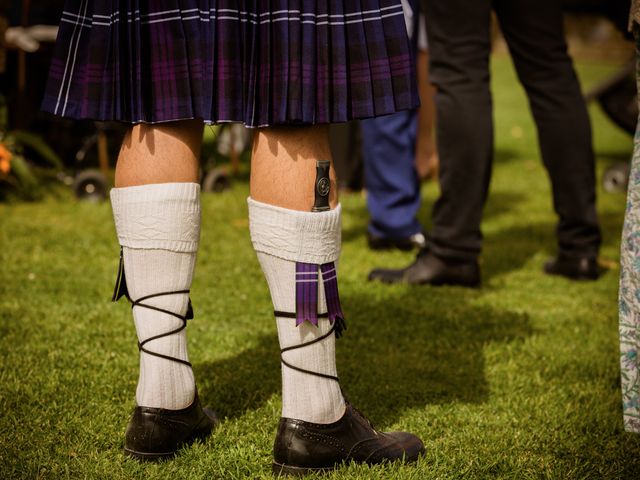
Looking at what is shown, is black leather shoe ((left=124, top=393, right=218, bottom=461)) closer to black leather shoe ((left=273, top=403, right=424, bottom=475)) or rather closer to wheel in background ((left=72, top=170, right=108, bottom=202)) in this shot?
black leather shoe ((left=273, top=403, right=424, bottom=475))

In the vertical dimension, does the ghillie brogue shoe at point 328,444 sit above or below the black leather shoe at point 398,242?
above

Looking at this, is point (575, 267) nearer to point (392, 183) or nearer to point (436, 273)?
point (436, 273)

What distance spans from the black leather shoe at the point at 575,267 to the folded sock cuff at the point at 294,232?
1.72 metres

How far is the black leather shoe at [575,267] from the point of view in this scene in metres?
2.86

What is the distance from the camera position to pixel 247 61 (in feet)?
4.38

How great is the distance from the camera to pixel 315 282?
1.37m

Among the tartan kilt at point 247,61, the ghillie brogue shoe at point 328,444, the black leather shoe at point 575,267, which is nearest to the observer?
the tartan kilt at point 247,61

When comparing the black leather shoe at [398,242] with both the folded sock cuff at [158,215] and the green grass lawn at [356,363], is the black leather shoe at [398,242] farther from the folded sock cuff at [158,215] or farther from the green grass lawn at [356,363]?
the folded sock cuff at [158,215]

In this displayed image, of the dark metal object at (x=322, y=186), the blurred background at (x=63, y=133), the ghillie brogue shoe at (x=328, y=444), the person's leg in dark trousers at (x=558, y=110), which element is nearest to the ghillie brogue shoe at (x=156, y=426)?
the ghillie brogue shoe at (x=328, y=444)

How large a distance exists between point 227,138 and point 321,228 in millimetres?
4144

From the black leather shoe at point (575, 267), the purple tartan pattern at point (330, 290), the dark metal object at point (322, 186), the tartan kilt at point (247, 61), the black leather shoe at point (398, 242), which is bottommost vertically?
the black leather shoe at point (398, 242)

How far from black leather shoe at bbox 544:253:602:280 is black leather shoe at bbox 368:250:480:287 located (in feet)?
1.23

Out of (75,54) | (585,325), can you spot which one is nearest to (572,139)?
(585,325)

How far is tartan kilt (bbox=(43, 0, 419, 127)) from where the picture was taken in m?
1.31
